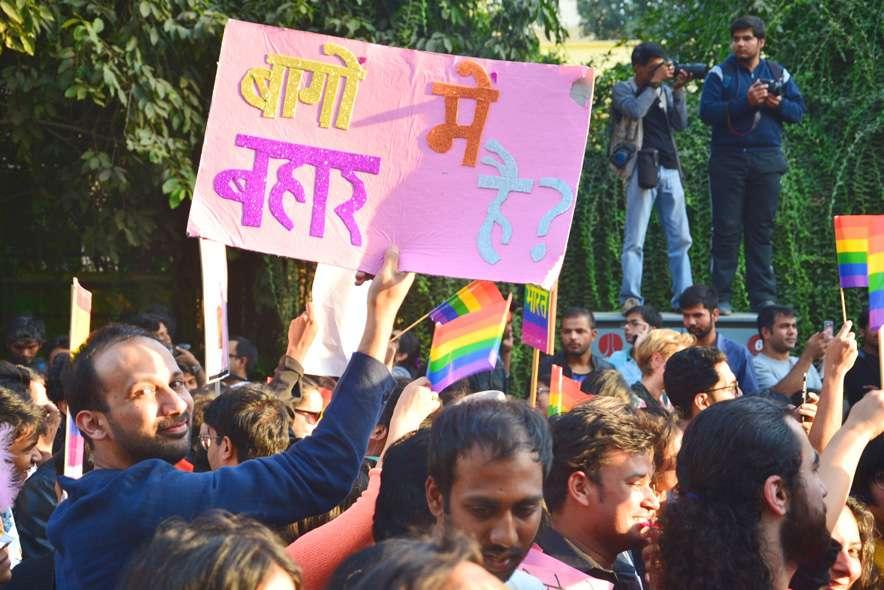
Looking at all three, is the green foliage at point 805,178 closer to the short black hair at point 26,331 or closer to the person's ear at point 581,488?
the short black hair at point 26,331

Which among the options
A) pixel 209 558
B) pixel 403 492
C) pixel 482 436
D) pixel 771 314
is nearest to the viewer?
pixel 209 558

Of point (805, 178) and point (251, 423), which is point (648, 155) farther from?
point (251, 423)

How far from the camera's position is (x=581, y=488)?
A: 3670 millimetres

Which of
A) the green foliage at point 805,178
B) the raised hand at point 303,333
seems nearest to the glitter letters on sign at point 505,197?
the raised hand at point 303,333

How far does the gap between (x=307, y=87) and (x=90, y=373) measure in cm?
169

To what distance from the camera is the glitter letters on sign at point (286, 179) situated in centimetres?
431

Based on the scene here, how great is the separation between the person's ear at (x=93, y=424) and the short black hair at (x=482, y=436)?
0.76 meters

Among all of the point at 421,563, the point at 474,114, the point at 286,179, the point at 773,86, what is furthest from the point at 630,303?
the point at 421,563

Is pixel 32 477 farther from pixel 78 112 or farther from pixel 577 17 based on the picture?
pixel 577 17

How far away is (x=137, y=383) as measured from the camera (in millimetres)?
3139

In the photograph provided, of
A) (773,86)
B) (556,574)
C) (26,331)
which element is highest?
(773,86)

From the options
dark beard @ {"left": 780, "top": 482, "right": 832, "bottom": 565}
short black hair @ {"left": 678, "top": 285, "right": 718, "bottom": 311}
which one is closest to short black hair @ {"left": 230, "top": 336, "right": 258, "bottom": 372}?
short black hair @ {"left": 678, "top": 285, "right": 718, "bottom": 311}

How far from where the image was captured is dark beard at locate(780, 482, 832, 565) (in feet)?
9.71

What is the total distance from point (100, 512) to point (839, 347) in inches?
109
